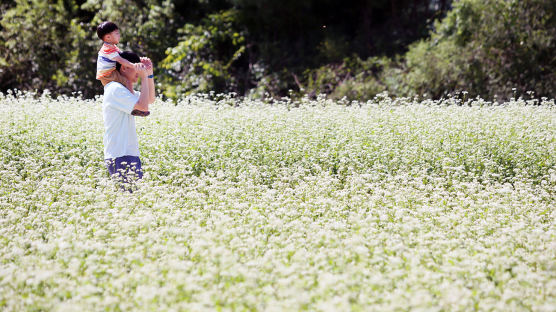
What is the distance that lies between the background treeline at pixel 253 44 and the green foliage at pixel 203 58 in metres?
0.03

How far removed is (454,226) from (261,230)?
1.88m

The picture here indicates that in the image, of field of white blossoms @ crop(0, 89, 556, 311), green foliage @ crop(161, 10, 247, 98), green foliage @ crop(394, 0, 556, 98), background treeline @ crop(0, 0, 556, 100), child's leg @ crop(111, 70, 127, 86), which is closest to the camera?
field of white blossoms @ crop(0, 89, 556, 311)

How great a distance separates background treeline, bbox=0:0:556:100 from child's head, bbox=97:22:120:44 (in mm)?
8794

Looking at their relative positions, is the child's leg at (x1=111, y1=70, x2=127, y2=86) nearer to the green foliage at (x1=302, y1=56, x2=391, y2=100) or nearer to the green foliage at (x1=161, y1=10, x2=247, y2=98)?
the green foliage at (x1=302, y1=56, x2=391, y2=100)

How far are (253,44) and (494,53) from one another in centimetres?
749

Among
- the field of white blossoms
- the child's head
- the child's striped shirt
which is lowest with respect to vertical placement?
the field of white blossoms

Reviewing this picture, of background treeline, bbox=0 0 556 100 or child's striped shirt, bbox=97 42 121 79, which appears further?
background treeline, bbox=0 0 556 100

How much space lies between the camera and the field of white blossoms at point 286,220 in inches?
122

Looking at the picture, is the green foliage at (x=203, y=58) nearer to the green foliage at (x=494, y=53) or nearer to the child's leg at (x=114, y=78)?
the green foliage at (x=494, y=53)

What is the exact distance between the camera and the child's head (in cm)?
491

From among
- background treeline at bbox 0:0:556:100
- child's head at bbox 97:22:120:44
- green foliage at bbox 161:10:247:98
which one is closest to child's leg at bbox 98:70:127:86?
child's head at bbox 97:22:120:44

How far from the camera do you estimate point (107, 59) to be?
4.93 meters

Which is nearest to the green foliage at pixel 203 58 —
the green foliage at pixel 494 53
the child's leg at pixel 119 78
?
the green foliage at pixel 494 53

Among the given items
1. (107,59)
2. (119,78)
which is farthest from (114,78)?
(107,59)
